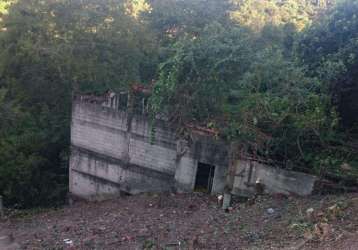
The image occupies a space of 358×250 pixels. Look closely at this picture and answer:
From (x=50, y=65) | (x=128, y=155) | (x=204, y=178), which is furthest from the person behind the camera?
(x=50, y=65)

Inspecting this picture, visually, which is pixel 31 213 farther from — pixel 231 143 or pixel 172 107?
pixel 231 143

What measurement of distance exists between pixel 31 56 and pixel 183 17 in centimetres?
663

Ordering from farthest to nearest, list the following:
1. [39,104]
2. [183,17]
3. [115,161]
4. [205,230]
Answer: [183,17]
[39,104]
[115,161]
[205,230]

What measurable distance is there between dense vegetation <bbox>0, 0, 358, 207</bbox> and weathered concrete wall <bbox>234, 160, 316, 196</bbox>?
37 centimetres

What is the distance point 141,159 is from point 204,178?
7.24 feet

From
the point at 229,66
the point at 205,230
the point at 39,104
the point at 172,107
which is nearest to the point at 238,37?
the point at 229,66

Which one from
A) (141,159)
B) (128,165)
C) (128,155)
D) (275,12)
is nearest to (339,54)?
(141,159)

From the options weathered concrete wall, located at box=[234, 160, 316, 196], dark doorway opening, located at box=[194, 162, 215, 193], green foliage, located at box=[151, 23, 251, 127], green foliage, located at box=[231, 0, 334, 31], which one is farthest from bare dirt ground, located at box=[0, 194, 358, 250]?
green foliage, located at box=[231, 0, 334, 31]

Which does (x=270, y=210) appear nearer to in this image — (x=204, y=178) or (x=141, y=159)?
(x=204, y=178)

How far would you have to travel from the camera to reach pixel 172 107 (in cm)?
1189

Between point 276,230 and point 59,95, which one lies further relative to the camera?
point 59,95

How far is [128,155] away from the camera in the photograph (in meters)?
13.3

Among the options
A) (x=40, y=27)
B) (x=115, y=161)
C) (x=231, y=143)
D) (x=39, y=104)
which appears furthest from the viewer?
(x=39, y=104)

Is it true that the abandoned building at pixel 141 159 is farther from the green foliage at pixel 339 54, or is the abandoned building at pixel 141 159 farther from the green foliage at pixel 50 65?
the green foliage at pixel 339 54
